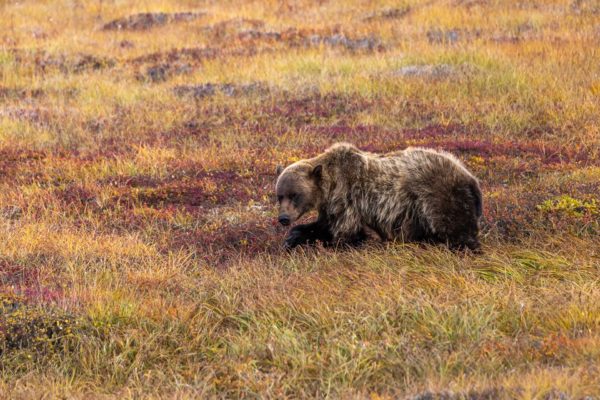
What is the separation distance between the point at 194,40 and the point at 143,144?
9.83 metres

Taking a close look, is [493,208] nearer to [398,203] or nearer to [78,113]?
[398,203]

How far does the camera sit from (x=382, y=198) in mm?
7543

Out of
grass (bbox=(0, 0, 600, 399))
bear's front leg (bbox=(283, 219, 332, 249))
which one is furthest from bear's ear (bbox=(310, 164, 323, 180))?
grass (bbox=(0, 0, 600, 399))

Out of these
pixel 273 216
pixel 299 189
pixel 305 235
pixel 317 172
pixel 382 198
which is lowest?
pixel 273 216

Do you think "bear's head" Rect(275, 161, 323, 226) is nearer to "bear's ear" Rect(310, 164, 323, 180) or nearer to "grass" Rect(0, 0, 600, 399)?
"bear's ear" Rect(310, 164, 323, 180)

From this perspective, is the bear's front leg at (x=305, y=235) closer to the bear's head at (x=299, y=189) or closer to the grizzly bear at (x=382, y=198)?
the grizzly bear at (x=382, y=198)

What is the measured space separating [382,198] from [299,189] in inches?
33.4

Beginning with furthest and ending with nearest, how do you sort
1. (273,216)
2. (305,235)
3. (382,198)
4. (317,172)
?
(273,216)
(305,235)
(317,172)
(382,198)

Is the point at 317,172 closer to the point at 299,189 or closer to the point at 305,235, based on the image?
the point at 299,189

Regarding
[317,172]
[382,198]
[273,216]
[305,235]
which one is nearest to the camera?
[382,198]

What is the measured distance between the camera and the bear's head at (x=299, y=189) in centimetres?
760

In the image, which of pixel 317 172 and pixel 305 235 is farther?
pixel 305 235

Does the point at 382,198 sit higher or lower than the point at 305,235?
higher

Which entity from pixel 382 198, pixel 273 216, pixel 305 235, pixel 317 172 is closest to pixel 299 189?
pixel 317 172
